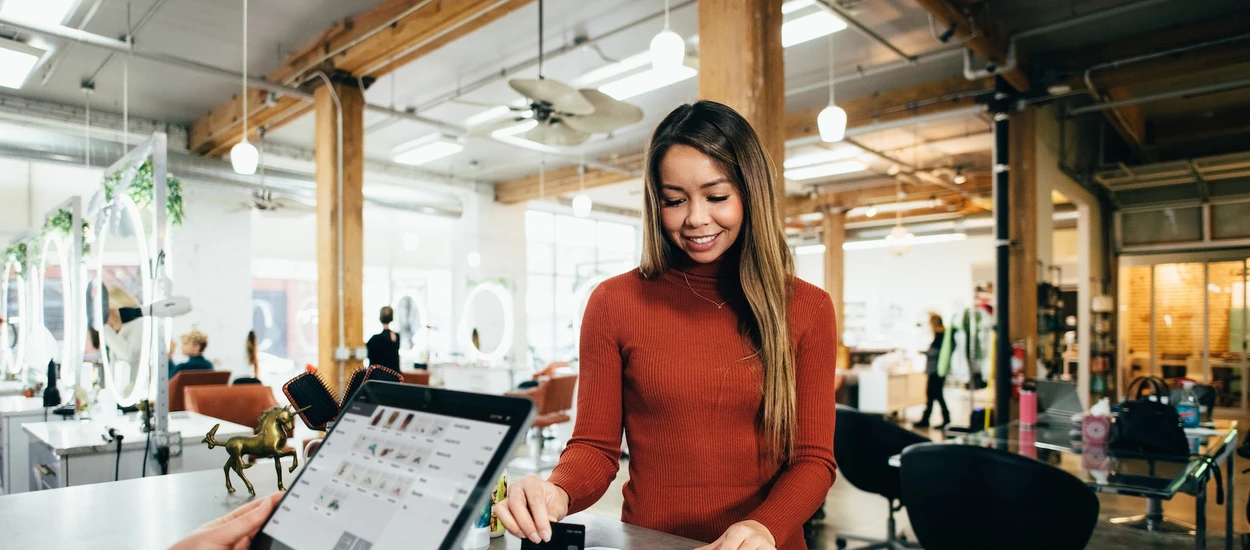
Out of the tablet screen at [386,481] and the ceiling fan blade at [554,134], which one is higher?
the ceiling fan blade at [554,134]

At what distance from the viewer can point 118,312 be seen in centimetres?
304

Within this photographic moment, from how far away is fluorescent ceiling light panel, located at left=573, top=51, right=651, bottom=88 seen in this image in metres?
6.44

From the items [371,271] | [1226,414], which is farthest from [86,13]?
[1226,414]

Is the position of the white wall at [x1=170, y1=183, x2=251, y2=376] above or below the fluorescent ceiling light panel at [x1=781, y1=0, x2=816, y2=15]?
below

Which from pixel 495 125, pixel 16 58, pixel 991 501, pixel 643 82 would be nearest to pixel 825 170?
pixel 643 82

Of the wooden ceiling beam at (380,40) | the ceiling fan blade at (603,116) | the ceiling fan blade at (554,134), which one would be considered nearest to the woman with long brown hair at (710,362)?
the ceiling fan blade at (603,116)

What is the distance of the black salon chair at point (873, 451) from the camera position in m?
3.83

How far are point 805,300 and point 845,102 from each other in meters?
7.32

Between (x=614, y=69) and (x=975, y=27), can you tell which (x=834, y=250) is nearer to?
(x=614, y=69)

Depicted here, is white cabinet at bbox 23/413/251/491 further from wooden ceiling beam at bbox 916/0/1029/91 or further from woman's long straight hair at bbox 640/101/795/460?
wooden ceiling beam at bbox 916/0/1029/91

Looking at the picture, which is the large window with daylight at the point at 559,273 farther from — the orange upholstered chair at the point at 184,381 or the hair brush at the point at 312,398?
the hair brush at the point at 312,398

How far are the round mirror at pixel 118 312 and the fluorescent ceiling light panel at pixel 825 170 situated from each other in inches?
346

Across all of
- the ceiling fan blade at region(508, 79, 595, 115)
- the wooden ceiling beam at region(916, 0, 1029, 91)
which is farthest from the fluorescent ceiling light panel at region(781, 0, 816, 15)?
the ceiling fan blade at region(508, 79, 595, 115)

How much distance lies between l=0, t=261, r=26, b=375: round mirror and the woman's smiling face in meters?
7.69
